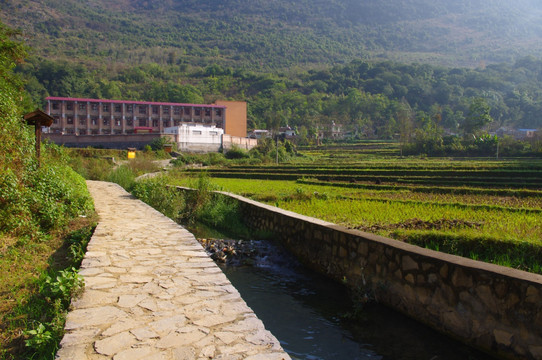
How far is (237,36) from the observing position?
16300cm

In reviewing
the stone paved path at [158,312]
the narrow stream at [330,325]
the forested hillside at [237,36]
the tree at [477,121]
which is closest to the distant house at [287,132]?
the tree at [477,121]

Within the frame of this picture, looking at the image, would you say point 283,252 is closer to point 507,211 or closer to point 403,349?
point 403,349

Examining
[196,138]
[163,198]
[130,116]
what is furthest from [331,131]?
[163,198]

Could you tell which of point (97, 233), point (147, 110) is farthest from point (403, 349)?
point (147, 110)

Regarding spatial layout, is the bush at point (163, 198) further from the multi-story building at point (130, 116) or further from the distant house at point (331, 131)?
the distant house at point (331, 131)

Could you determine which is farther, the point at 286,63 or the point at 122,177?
the point at 286,63

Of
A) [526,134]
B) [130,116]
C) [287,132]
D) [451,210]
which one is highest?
[130,116]

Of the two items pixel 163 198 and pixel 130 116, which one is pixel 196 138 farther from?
pixel 163 198

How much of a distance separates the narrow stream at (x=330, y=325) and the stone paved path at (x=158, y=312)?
4.40ft

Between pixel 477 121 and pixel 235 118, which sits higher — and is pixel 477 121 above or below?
below

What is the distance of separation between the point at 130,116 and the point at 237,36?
362ft

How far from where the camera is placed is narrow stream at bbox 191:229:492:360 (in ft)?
15.8

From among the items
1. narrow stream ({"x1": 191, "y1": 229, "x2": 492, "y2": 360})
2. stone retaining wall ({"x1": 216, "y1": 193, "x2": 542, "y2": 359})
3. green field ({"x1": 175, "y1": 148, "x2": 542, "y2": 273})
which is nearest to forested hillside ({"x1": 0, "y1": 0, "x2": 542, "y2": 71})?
green field ({"x1": 175, "y1": 148, "x2": 542, "y2": 273})

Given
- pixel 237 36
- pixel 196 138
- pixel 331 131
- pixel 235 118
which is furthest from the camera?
pixel 237 36
